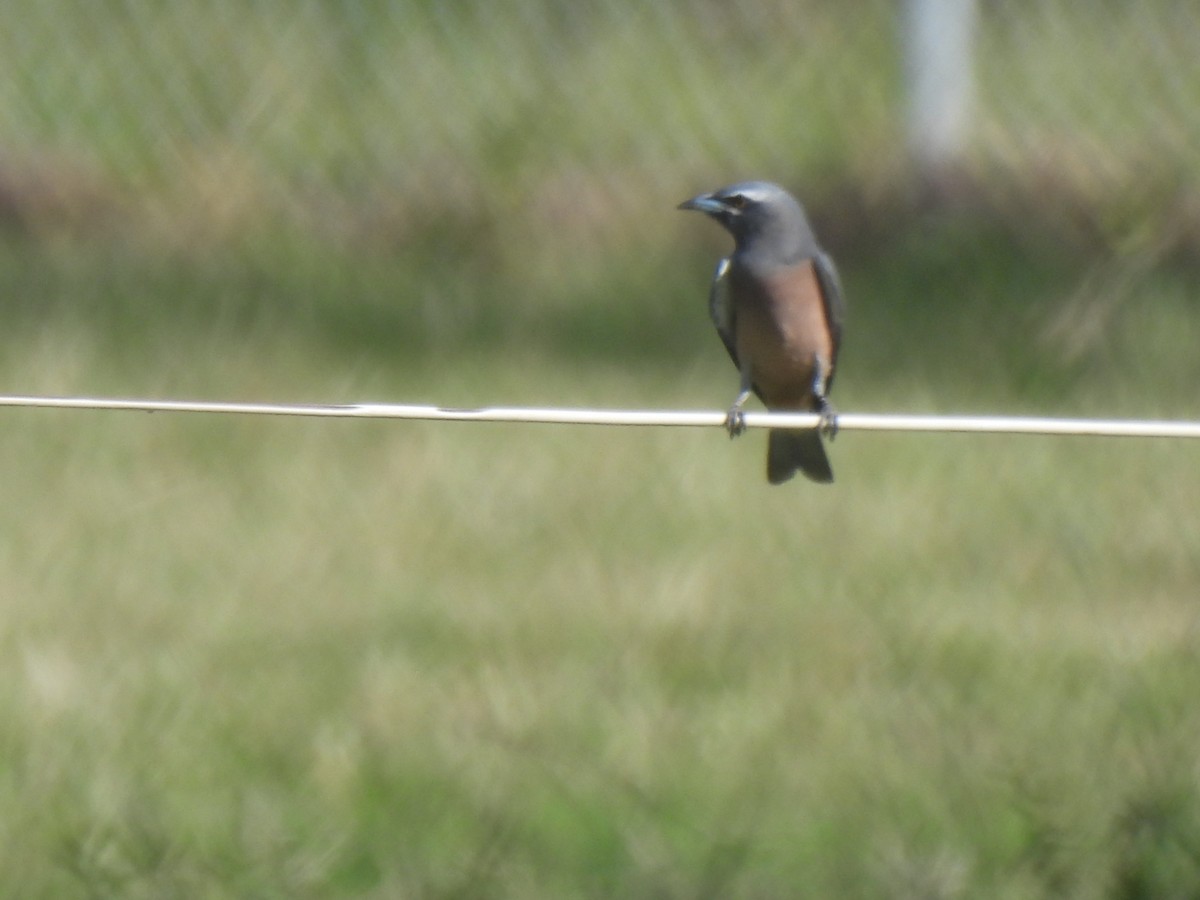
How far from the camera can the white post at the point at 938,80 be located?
515 cm

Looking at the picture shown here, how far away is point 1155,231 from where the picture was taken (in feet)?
15.4

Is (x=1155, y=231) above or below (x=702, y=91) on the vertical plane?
below

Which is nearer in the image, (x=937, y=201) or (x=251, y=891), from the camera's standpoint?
(x=251, y=891)

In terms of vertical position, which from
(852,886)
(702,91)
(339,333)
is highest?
(702,91)

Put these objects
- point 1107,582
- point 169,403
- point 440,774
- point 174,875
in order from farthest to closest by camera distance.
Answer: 1. point 1107,582
2. point 440,774
3. point 174,875
4. point 169,403

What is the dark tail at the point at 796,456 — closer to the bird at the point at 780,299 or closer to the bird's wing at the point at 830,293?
the bird at the point at 780,299

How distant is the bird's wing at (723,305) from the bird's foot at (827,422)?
0.17 meters

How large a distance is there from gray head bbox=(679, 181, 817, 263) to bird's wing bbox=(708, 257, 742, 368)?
7 centimetres

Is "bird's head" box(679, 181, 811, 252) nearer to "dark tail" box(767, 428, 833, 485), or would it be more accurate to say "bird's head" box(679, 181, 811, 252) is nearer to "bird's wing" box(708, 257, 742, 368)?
"bird's wing" box(708, 257, 742, 368)

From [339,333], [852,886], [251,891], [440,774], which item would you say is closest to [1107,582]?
[852,886]

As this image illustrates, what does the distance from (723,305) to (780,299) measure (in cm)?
14

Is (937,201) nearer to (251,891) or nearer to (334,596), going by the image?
(334,596)

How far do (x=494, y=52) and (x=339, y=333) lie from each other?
1166 millimetres

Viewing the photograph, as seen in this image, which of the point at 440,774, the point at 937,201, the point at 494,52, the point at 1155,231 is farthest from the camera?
the point at 494,52
